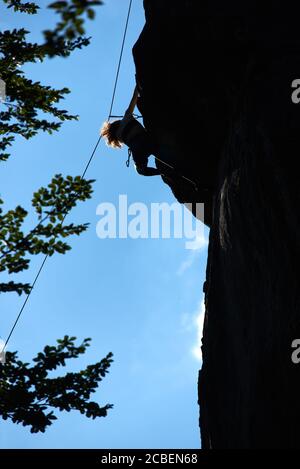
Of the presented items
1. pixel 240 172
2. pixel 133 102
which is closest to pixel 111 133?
pixel 133 102

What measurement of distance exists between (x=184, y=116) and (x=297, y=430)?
607cm

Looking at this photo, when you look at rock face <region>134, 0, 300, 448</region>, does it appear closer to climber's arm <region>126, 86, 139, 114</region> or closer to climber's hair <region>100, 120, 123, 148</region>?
climber's arm <region>126, 86, 139, 114</region>

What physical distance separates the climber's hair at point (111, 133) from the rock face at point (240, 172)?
1.32m

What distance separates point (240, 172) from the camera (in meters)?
7.09

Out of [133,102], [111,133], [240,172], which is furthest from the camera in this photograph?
[111,133]

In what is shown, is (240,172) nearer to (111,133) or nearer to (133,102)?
(133,102)

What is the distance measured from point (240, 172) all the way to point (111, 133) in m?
5.32

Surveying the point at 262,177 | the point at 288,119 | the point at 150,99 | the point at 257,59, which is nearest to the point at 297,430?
the point at 262,177

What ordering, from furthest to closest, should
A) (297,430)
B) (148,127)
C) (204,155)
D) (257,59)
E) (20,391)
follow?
1. (148,127)
2. (204,155)
3. (257,59)
4. (20,391)
5. (297,430)

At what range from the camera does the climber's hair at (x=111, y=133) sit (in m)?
11.5

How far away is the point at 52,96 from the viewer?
8.16m

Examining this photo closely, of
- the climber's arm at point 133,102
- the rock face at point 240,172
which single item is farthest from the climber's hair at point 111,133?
the rock face at point 240,172

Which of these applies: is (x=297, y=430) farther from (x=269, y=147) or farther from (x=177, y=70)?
(x=177, y=70)
